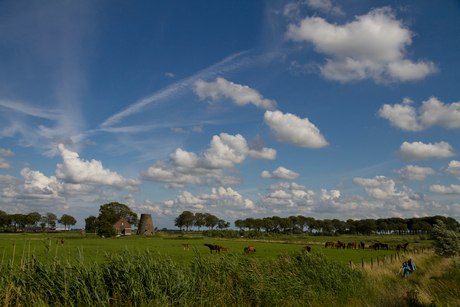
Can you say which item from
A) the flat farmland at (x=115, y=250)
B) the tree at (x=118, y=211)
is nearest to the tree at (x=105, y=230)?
the tree at (x=118, y=211)

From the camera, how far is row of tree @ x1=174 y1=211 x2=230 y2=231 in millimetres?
181825

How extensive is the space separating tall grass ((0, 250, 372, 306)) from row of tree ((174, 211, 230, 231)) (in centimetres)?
16951

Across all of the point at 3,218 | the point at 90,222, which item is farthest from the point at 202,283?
the point at 3,218

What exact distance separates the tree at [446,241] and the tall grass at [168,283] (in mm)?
20331

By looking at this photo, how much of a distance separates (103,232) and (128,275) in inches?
3855

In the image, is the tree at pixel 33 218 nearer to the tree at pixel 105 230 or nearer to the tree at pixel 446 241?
the tree at pixel 105 230

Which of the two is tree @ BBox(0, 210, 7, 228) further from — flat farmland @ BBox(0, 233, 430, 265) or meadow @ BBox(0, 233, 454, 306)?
meadow @ BBox(0, 233, 454, 306)

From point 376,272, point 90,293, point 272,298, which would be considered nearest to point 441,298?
point 272,298

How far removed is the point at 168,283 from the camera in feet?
36.7

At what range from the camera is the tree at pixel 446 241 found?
31047 millimetres

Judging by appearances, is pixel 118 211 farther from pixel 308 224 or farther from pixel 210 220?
pixel 308 224

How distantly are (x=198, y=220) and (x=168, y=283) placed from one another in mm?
182756

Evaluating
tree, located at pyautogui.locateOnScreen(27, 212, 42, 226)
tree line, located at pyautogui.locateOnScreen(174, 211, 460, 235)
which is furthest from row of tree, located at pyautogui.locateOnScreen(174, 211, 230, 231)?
tree, located at pyautogui.locateOnScreen(27, 212, 42, 226)

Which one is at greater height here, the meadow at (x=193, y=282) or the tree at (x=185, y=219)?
the meadow at (x=193, y=282)
